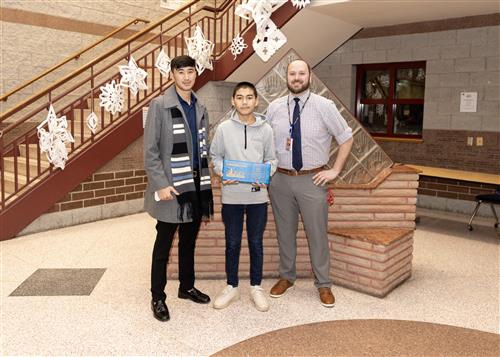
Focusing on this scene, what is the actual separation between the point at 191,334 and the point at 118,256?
164 cm

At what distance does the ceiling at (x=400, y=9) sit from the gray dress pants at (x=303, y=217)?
3.00m

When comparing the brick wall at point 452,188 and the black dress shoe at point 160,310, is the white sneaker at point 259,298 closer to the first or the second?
the black dress shoe at point 160,310

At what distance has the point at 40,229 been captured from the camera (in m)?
4.75

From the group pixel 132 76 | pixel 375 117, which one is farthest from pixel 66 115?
pixel 375 117

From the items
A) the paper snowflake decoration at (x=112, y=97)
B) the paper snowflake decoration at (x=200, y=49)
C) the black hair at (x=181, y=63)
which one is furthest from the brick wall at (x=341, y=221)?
the paper snowflake decoration at (x=200, y=49)

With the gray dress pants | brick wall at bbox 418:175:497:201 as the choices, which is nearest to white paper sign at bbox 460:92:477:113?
brick wall at bbox 418:175:497:201

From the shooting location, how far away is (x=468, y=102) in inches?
235

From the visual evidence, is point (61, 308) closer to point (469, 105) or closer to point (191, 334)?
point (191, 334)

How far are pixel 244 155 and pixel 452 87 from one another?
4.53m

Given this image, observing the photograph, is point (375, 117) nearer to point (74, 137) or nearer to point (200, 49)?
point (200, 49)

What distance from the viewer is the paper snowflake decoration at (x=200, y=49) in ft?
18.5

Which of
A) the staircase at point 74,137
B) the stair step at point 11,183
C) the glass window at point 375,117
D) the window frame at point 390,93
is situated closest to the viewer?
the staircase at point 74,137

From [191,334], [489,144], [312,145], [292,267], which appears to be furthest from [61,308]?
[489,144]

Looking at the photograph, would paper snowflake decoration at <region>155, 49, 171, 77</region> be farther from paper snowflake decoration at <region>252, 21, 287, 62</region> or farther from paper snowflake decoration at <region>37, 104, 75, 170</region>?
paper snowflake decoration at <region>37, 104, 75, 170</region>
